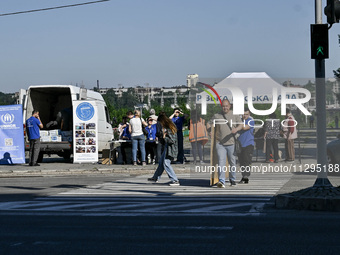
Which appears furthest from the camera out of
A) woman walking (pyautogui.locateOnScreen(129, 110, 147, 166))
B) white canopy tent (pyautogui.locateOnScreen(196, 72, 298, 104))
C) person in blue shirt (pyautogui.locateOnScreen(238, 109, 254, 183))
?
woman walking (pyautogui.locateOnScreen(129, 110, 147, 166))

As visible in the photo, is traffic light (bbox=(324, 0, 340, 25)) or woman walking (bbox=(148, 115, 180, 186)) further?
woman walking (bbox=(148, 115, 180, 186))

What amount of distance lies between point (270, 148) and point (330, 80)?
4103 mm

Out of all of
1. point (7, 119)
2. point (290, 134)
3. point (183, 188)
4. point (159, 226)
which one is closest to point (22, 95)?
point (7, 119)

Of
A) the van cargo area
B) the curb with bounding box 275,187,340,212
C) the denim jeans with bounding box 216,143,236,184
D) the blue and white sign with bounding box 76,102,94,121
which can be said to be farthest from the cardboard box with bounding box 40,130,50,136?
the curb with bounding box 275,187,340,212

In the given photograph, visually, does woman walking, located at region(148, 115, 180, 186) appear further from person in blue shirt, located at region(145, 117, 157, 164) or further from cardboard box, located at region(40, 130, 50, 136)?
cardboard box, located at region(40, 130, 50, 136)

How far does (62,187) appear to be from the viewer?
1753 centimetres

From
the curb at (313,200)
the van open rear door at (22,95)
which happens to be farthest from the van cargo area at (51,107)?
the curb at (313,200)

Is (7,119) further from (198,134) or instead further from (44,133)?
(198,134)

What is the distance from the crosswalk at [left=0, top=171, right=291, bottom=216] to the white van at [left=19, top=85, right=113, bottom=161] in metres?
7.58

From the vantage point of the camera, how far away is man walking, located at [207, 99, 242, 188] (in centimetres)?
1631

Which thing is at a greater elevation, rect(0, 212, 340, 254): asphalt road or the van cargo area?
the van cargo area

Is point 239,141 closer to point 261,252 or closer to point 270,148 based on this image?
point 270,148

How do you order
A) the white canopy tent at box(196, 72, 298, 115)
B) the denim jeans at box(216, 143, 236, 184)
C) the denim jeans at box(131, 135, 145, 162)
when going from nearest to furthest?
the denim jeans at box(216, 143, 236, 184) → the white canopy tent at box(196, 72, 298, 115) → the denim jeans at box(131, 135, 145, 162)

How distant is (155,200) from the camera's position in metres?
14.1
